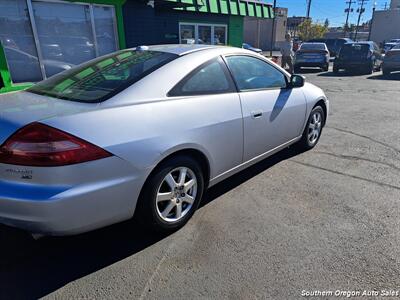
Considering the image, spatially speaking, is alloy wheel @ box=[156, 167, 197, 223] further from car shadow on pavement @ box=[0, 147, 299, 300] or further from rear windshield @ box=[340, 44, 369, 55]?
rear windshield @ box=[340, 44, 369, 55]

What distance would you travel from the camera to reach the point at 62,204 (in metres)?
1.98

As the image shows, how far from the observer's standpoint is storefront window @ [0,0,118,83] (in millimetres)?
6340

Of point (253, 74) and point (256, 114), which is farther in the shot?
point (253, 74)

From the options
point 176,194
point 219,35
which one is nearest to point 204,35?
point 219,35

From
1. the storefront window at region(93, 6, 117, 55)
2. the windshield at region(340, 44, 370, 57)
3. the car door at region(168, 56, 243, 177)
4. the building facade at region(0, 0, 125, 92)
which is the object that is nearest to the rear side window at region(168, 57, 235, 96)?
the car door at region(168, 56, 243, 177)

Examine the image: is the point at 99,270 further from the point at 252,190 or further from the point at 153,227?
the point at 252,190

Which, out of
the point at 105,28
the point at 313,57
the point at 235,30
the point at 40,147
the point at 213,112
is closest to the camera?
the point at 40,147

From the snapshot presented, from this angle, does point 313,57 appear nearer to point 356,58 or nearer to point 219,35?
point 356,58

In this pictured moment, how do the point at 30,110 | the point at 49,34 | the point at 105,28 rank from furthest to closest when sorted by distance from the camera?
1. the point at 105,28
2. the point at 49,34
3. the point at 30,110

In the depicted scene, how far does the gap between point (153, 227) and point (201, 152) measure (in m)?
0.77

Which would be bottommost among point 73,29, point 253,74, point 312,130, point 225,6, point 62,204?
point 312,130

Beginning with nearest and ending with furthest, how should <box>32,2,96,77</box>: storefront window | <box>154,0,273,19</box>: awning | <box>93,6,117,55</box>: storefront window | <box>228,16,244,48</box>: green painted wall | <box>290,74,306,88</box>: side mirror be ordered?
<box>290,74,306,88</box>: side mirror < <box>32,2,96,77</box>: storefront window < <box>93,6,117,55</box>: storefront window < <box>154,0,273,19</box>: awning < <box>228,16,244,48</box>: green painted wall

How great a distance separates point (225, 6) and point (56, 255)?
1004 cm

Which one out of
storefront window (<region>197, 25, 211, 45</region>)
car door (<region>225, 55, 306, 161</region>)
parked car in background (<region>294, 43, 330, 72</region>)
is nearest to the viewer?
car door (<region>225, 55, 306, 161</region>)
